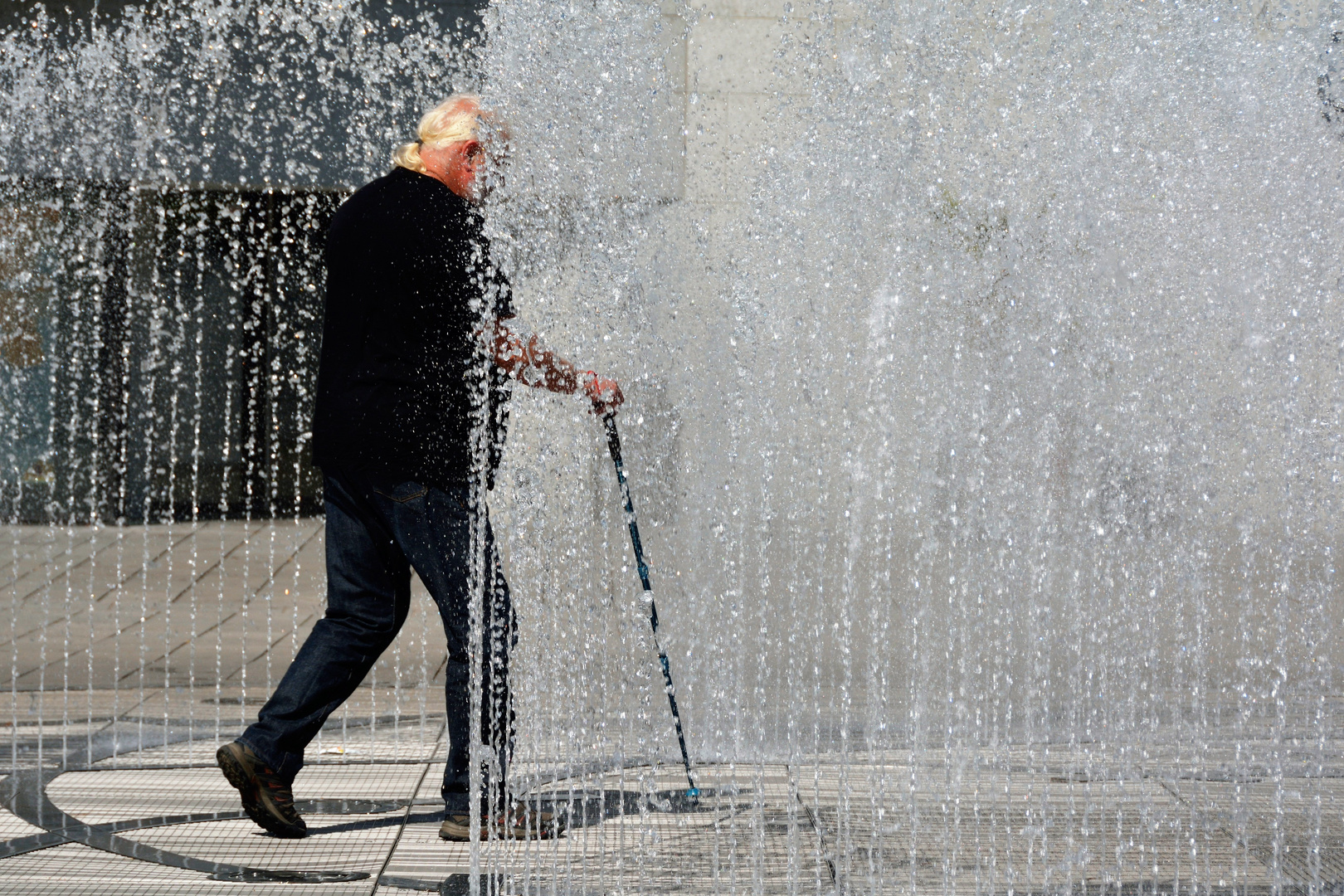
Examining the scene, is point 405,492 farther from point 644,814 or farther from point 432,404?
point 644,814

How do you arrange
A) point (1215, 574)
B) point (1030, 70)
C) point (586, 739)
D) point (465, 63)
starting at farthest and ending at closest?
1. point (465, 63)
2. point (1215, 574)
3. point (1030, 70)
4. point (586, 739)

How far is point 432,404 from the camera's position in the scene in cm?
331

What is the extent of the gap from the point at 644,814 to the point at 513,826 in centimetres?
40

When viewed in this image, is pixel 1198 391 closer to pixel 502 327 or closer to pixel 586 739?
pixel 586 739

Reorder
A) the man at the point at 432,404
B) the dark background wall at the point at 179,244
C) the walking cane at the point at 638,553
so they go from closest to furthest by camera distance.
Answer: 1. the man at the point at 432,404
2. the walking cane at the point at 638,553
3. the dark background wall at the point at 179,244

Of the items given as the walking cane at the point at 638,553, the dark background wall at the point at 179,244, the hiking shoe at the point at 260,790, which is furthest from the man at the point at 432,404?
the dark background wall at the point at 179,244

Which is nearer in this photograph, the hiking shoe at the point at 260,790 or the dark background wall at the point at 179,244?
the hiking shoe at the point at 260,790

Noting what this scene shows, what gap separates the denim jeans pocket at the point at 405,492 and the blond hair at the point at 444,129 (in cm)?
75

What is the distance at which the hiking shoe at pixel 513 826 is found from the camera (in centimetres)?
332

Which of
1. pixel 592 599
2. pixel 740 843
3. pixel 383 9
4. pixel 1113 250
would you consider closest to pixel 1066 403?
pixel 1113 250

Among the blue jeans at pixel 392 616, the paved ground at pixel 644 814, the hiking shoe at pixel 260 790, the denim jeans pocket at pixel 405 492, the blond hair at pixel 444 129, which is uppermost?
the blond hair at pixel 444 129

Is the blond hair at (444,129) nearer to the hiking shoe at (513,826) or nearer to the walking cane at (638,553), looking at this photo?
the walking cane at (638,553)

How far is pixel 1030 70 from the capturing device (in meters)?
7.79

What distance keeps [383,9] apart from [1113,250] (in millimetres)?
6333
